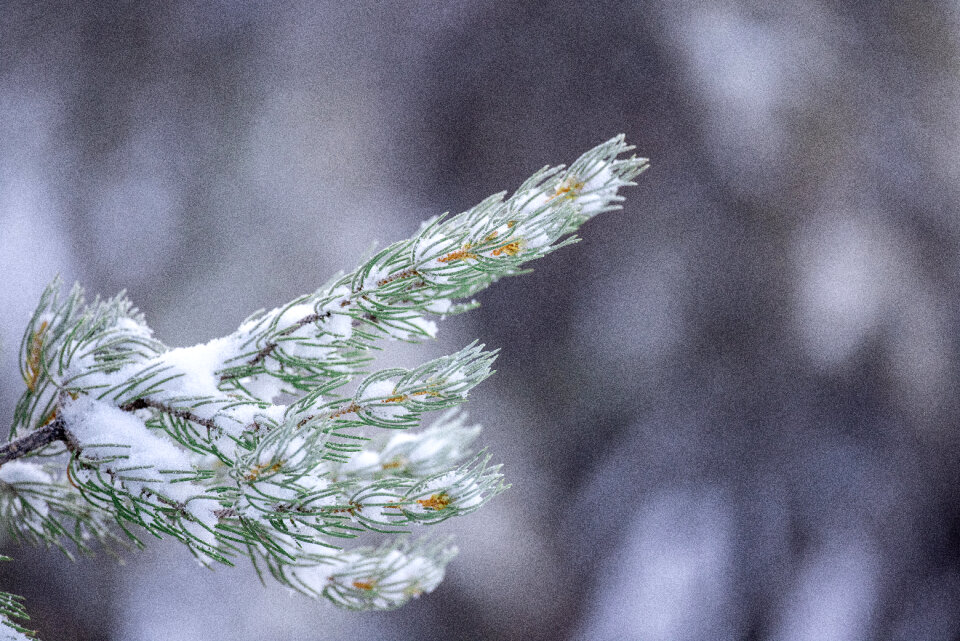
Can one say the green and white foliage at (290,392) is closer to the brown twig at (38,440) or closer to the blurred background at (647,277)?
the brown twig at (38,440)

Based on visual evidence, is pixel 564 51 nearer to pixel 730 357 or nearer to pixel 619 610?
pixel 730 357

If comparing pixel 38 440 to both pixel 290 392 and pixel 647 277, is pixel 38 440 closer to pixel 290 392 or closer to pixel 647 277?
pixel 290 392

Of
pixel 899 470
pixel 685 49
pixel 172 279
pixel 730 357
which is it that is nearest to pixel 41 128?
pixel 172 279

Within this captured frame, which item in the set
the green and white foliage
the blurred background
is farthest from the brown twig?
the blurred background

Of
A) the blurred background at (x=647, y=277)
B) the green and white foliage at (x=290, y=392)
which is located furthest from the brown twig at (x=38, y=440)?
the blurred background at (x=647, y=277)

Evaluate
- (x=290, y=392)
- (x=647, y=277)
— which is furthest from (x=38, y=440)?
(x=647, y=277)

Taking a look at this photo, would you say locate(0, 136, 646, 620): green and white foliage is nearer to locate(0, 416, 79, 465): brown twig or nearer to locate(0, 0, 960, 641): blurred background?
locate(0, 416, 79, 465): brown twig
